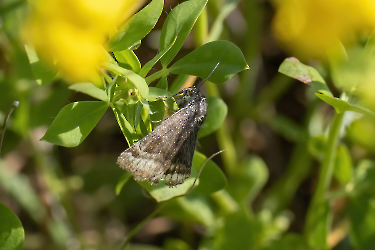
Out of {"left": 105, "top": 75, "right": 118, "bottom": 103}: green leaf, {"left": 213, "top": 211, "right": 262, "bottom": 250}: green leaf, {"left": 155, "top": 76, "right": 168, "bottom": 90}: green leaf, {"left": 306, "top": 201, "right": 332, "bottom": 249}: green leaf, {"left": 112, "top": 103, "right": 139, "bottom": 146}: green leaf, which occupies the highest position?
{"left": 105, "top": 75, "right": 118, "bottom": 103}: green leaf

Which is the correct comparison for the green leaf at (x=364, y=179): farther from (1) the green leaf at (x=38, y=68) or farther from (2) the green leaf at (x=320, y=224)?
(1) the green leaf at (x=38, y=68)

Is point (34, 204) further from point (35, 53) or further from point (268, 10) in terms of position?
point (268, 10)

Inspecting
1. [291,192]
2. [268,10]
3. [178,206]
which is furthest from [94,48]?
[268,10]

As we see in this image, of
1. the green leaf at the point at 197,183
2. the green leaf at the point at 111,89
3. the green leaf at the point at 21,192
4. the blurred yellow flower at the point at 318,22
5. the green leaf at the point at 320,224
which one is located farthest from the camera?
the green leaf at the point at 21,192

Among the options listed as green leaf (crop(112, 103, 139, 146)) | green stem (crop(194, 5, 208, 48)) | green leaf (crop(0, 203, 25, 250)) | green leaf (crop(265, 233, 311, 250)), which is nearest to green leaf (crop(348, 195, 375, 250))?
green leaf (crop(265, 233, 311, 250))

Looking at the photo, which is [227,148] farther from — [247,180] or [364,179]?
[364,179]

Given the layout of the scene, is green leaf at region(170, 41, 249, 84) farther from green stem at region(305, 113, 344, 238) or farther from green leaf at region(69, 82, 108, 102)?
green stem at region(305, 113, 344, 238)

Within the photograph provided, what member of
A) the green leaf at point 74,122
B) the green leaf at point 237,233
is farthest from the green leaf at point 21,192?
the green leaf at point 74,122
